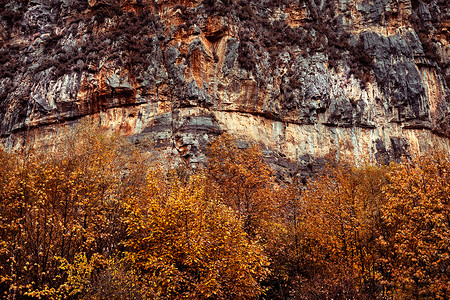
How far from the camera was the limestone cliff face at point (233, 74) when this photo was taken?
145ft

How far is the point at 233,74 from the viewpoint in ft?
146

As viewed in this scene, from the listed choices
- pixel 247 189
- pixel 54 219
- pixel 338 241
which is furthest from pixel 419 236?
pixel 54 219

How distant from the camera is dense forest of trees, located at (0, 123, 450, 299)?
1379cm

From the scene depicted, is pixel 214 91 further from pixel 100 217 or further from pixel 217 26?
pixel 100 217

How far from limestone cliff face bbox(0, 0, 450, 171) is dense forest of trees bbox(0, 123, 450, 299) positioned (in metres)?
20.7

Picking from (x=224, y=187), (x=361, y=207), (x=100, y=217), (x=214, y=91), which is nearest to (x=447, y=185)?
(x=361, y=207)

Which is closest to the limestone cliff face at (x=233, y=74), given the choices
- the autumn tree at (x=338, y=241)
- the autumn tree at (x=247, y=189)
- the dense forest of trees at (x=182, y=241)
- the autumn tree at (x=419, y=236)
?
the autumn tree at (x=247, y=189)

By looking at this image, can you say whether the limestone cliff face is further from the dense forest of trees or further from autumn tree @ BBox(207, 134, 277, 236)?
the dense forest of trees

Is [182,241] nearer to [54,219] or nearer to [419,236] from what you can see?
[54,219]

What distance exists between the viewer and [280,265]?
21.3 metres

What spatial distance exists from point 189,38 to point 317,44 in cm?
1855

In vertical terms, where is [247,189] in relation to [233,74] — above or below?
below

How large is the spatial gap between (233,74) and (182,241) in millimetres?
31550

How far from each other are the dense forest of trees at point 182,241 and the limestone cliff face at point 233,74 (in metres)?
20.7
